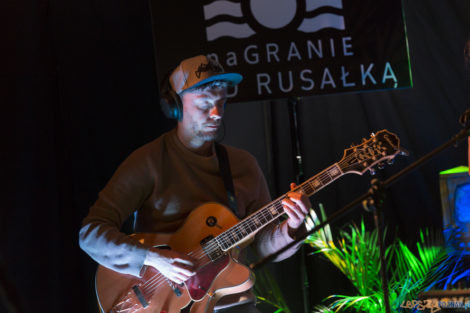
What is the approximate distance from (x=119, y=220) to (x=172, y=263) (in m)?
0.48

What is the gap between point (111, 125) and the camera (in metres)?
4.30

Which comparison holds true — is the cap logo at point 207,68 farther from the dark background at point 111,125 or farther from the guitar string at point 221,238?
the dark background at point 111,125

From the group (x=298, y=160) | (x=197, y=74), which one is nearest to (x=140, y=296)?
(x=197, y=74)

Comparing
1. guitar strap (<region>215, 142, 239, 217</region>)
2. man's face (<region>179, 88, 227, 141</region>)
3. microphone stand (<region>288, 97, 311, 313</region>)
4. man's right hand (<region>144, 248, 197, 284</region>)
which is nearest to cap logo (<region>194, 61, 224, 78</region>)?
man's face (<region>179, 88, 227, 141</region>)

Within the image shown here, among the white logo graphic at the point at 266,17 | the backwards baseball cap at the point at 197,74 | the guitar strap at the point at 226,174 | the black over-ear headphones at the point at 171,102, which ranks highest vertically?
the white logo graphic at the point at 266,17

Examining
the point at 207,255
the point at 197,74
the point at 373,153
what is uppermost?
the point at 197,74

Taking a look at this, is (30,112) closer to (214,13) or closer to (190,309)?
(214,13)

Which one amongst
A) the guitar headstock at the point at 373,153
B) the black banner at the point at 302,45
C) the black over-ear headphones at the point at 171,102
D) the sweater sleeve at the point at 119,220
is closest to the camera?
the guitar headstock at the point at 373,153

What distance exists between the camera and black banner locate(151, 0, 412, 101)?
395 cm

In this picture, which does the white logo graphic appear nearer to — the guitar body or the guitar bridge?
the guitar body

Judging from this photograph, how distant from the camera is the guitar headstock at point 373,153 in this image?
3045mm

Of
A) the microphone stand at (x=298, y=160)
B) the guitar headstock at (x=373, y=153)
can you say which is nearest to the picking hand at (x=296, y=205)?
the guitar headstock at (x=373, y=153)

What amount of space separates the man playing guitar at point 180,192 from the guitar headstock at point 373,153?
1.01 ft

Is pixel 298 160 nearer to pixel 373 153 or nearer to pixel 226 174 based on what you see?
pixel 226 174
